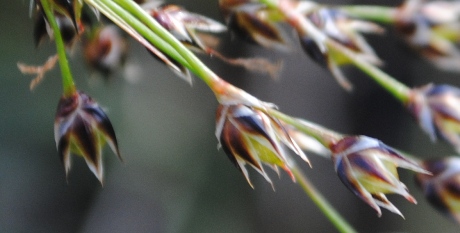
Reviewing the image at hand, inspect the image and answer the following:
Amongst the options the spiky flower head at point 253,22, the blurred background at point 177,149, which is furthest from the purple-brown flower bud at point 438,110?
the blurred background at point 177,149

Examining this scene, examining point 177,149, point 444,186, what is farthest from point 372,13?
point 177,149

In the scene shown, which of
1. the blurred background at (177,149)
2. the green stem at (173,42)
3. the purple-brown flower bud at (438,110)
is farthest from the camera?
the blurred background at (177,149)

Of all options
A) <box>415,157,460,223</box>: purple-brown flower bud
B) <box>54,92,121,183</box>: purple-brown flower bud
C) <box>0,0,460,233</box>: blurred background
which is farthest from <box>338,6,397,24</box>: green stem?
<box>0,0,460,233</box>: blurred background

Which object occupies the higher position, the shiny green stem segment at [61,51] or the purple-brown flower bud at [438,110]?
the shiny green stem segment at [61,51]

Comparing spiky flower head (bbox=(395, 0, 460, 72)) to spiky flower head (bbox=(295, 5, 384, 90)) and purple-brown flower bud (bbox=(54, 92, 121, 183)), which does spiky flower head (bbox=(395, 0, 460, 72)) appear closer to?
spiky flower head (bbox=(295, 5, 384, 90))

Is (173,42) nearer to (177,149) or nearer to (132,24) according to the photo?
(132,24)

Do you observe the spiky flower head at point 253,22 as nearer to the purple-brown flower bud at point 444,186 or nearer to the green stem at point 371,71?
the green stem at point 371,71
